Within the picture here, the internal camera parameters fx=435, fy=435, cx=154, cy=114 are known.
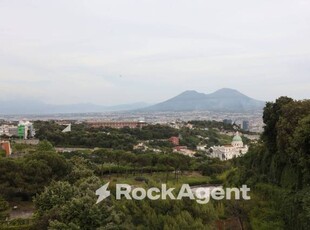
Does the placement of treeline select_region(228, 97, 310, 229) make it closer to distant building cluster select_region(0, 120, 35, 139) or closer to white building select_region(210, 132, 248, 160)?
white building select_region(210, 132, 248, 160)

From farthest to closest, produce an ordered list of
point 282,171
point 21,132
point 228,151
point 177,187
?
point 21,132, point 228,151, point 282,171, point 177,187

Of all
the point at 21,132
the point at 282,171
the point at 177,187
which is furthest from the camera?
the point at 21,132

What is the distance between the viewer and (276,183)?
1980 cm

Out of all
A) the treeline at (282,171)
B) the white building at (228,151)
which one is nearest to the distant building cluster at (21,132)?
the white building at (228,151)

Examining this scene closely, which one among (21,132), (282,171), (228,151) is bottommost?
(228,151)

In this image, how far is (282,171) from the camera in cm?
1980

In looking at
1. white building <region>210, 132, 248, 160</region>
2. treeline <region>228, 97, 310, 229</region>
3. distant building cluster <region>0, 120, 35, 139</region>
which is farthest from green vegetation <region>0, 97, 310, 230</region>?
distant building cluster <region>0, 120, 35, 139</region>

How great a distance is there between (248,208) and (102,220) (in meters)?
5.46

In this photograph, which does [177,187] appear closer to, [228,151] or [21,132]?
[228,151]

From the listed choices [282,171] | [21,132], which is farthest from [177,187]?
[21,132]

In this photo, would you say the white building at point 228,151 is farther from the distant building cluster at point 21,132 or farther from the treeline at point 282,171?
the distant building cluster at point 21,132

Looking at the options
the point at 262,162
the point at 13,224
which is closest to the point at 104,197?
the point at 13,224

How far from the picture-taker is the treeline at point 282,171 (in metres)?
15.1

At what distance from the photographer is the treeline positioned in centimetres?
1507
